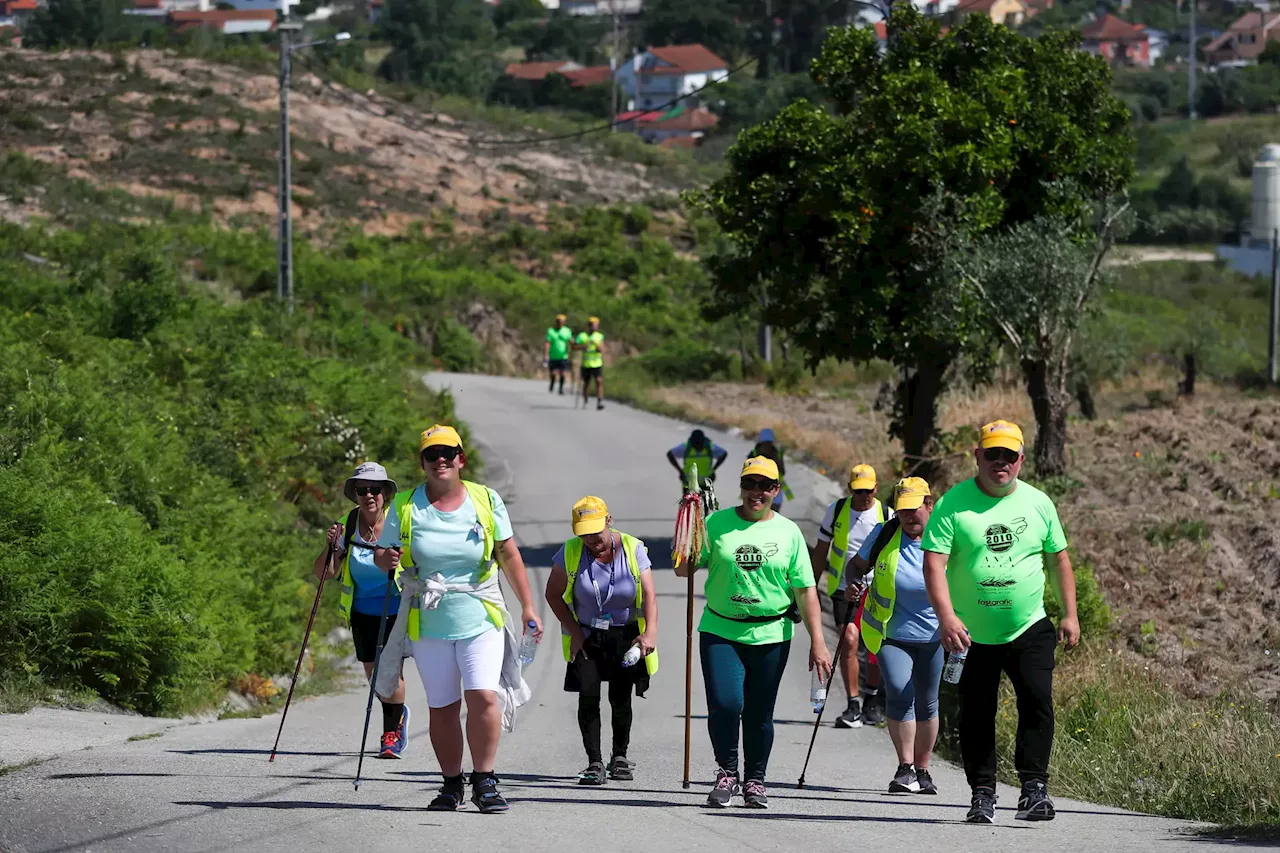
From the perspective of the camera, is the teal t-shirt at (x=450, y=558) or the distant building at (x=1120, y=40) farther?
the distant building at (x=1120, y=40)

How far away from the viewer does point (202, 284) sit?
38438 mm

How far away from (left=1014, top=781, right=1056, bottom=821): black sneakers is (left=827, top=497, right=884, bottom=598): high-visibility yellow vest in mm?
3070

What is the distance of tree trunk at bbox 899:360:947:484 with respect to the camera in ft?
69.1

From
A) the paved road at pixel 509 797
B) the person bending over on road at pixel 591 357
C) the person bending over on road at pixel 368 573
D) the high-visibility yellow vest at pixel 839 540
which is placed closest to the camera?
the paved road at pixel 509 797

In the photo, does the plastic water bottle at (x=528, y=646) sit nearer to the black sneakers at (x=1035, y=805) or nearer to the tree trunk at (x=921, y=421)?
the black sneakers at (x=1035, y=805)

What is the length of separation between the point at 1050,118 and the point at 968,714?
1253 centimetres

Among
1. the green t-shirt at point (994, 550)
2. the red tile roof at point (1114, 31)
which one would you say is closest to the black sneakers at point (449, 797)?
the green t-shirt at point (994, 550)

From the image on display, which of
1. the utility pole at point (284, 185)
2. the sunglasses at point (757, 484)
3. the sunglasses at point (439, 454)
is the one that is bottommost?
the sunglasses at point (757, 484)

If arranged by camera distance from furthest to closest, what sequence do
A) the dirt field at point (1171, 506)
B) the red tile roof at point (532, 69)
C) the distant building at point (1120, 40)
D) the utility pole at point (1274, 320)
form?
the distant building at point (1120, 40) < the red tile roof at point (532, 69) < the utility pole at point (1274, 320) < the dirt field at point (1171, 506)

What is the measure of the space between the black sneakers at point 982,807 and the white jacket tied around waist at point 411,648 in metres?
2.13

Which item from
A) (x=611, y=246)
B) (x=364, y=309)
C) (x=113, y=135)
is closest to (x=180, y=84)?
(x=113, y=135)

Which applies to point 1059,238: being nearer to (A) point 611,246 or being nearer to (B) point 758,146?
(B) point 758,146

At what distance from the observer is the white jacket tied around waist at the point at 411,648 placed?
789cm

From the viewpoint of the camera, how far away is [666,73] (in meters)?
143
